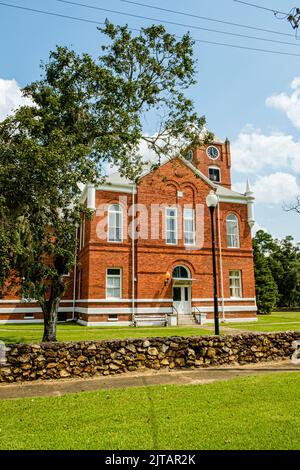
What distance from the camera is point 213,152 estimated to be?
41.8 meters

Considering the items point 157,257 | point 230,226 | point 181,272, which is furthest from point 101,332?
point 230,226

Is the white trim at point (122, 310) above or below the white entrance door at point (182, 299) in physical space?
below

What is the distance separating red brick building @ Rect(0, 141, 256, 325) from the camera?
24812mm

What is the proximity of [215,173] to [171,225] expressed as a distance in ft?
54.4

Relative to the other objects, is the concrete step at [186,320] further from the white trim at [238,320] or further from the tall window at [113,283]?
the tall window at [113,283]

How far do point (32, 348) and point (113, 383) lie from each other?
7.61 ft

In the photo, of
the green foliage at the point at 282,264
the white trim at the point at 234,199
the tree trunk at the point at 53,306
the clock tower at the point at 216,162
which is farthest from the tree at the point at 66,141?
the green foliage at the point at 282,264

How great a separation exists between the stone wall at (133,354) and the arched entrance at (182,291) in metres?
14.6

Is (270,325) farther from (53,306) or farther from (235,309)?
(53,306)

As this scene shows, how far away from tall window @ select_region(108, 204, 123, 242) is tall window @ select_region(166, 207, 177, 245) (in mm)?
3752

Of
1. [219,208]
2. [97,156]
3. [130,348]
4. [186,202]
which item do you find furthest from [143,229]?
[130,348]

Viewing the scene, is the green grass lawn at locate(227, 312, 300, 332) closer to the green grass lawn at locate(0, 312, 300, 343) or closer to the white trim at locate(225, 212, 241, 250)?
the green grass lawn at locate(0, 312, 300, 343)

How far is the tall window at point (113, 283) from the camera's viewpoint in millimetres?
24969

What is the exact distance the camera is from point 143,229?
26.2m
